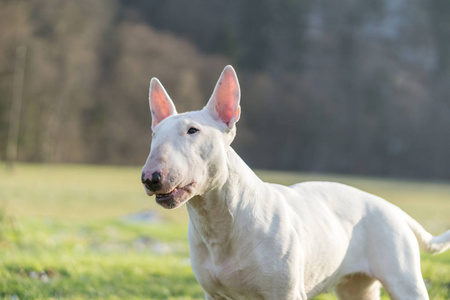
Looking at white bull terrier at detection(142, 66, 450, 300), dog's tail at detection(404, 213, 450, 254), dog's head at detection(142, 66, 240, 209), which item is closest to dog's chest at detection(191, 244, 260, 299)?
white bull terrier at detection(142, 66, 450, 300)

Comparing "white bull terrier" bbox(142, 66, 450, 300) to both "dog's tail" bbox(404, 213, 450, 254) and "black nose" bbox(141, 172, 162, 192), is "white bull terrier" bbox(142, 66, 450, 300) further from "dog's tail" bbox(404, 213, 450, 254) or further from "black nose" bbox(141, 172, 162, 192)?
"dog's tail" bbox(404, 213, 450, 254)

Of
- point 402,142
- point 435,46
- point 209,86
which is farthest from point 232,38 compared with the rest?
point 435,46

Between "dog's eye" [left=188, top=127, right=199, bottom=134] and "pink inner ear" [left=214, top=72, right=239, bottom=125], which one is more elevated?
"pink inner ear" [left=214, top=72, right=239, bottom=125]

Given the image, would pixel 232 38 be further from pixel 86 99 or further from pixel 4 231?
pixel 4 231

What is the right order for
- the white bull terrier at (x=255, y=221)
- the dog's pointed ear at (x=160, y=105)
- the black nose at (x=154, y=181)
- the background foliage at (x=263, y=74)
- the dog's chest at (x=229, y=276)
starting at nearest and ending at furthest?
the black nose at (x=154, y=181)
the white bull terrier at (x=255, y=221)
the dog's chest at (x=229, y=276)
the dog's pointed ear at (x=160, y=105)
the background foliage at (x=263, y=74)

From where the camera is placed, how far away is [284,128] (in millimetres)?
34062

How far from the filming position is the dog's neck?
2.49m

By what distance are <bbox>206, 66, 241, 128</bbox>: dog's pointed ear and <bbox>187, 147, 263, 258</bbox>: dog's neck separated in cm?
15

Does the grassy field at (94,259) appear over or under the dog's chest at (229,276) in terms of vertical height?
under

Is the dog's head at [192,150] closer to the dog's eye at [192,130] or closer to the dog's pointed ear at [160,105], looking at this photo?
the dog's eye at [192,130]

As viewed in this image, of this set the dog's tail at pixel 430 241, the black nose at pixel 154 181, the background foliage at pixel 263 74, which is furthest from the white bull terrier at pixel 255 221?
the background foliage at pixel 263 74

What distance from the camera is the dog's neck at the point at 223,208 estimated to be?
8.17ft

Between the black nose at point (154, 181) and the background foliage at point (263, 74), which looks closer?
the black nose at point (154, 181)

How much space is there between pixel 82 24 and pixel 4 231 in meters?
21.4
